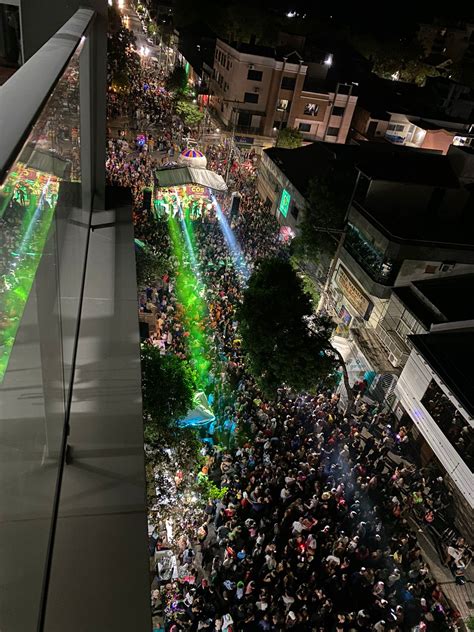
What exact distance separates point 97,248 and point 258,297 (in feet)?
33.5

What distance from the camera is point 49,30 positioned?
12.6ft

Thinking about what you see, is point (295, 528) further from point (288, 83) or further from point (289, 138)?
point (288, 83)

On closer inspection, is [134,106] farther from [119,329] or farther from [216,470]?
[119,329]

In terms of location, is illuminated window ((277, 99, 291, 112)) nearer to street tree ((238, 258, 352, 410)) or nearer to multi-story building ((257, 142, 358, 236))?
multi-story building ((257, 142, 358, 236))

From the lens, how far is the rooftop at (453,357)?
1302 cm

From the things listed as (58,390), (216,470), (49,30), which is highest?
(49,30)

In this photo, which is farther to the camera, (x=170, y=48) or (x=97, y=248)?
(x=170, y=48)

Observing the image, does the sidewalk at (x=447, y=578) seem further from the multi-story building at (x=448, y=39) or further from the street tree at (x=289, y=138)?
the multi-story building at (x=448, y=39)

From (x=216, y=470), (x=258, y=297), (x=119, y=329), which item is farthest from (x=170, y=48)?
(x=119, y=329)

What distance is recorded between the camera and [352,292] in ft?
61.9

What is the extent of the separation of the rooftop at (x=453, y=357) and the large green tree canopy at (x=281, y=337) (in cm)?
302

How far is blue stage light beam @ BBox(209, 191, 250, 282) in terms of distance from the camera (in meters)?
21.5

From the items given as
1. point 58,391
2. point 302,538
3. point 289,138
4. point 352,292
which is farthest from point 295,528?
point 289,138

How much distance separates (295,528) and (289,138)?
30132mm
